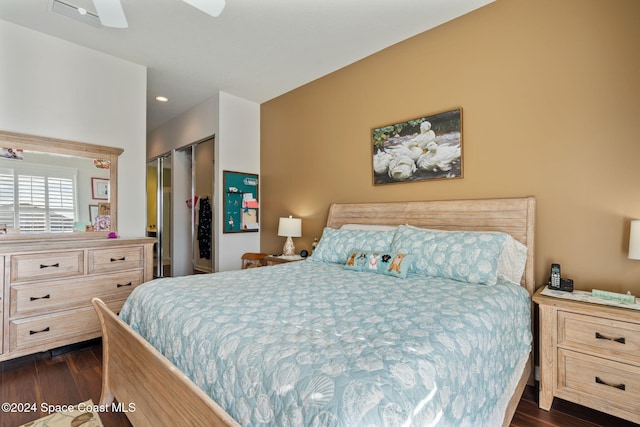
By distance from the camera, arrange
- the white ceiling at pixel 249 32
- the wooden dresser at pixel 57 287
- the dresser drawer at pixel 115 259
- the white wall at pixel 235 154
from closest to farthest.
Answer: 1. the wooden dresser at pixel 57 287
2. the white ceiling at pixel 249 32
3. the dresser drawer at pixel 115 259
4. the white wall at pixel 235 154

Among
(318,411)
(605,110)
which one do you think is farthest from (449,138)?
(318,411)

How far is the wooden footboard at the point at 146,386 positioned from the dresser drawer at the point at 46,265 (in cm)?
111

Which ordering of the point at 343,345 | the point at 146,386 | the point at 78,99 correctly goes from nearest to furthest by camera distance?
1. the point at 343,345
2. the point at 146,386
3. the point at 78,99

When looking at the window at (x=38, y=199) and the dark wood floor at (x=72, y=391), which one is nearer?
the dark wood floor at (x=72, y=391)

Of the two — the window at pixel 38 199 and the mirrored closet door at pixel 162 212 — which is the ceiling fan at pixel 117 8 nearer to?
the window at pixel 38 199

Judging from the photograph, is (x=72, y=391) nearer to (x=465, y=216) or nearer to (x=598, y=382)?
(x=465, y=216)

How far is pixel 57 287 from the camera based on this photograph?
2.47 metres

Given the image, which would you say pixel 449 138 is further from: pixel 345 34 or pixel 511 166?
pixel 345 34

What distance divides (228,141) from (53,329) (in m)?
2.73

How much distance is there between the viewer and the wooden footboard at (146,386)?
3.11ft

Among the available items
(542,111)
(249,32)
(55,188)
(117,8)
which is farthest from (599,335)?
(55,188)

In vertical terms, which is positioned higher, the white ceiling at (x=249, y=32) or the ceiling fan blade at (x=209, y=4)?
the white ceiling at (x=249, y=32)

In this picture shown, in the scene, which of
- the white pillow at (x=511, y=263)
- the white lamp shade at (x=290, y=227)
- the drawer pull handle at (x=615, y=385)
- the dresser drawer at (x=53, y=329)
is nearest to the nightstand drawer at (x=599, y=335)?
the drawer pull handle at (x=615, y=385)

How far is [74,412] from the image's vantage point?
1804 mm
